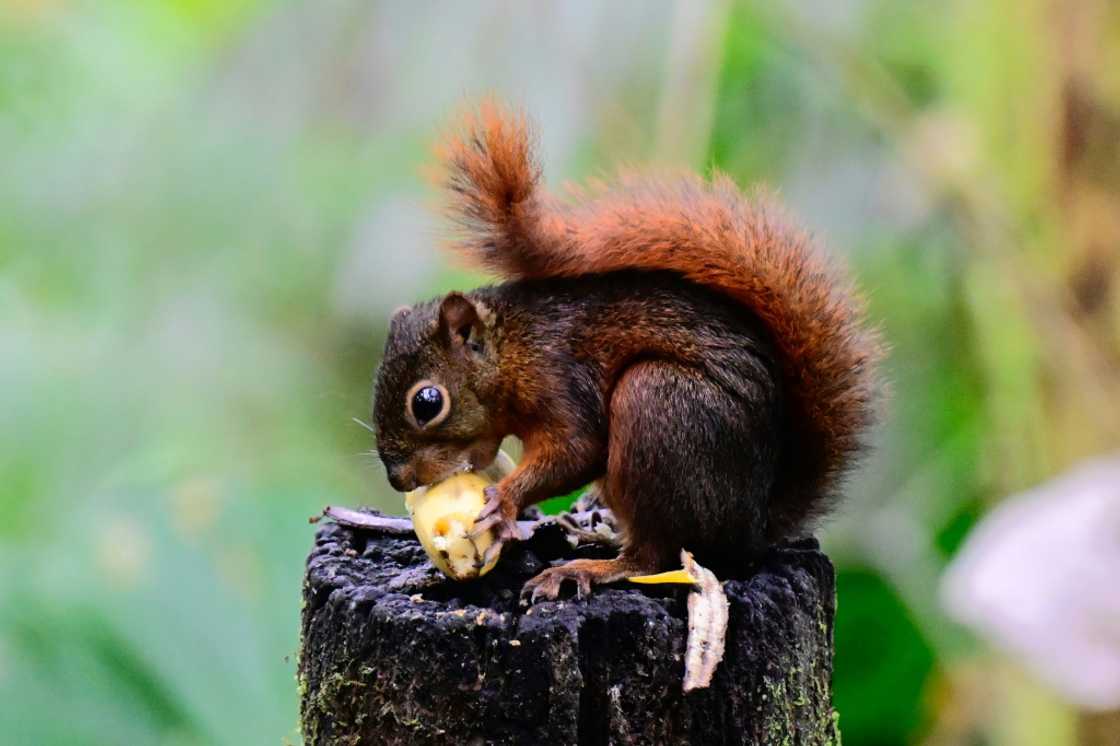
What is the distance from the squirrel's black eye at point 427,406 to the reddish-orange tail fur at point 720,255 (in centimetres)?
16

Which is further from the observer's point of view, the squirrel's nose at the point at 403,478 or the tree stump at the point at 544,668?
the squirrel's nose at the point at 403,478

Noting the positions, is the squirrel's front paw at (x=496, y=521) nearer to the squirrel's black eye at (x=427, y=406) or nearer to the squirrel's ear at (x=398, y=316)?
the squirrel's black eye at (x=427, y=406)

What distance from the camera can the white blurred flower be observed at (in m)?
2.08

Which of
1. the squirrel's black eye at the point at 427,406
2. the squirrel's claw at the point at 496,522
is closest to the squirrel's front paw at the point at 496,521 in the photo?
the squirrel's claw at the point at 496,522

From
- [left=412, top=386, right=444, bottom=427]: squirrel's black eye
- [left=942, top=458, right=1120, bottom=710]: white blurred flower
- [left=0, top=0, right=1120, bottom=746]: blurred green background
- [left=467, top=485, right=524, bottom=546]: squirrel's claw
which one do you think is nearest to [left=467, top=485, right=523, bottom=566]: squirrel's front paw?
[left=467, top=485, right=524, bottom=546]: squirrel's claw

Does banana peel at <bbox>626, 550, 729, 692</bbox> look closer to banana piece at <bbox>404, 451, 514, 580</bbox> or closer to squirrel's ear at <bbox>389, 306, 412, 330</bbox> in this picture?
banana piece at <bbox>404, 451, 514, 580</bbox>

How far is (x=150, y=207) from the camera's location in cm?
271

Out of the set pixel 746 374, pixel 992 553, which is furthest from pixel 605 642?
pixel 992 553

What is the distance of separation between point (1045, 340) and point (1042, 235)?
211mm

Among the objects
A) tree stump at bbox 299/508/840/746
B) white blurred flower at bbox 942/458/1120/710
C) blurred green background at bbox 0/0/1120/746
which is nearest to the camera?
tree stump at bbox 299/508/840/746

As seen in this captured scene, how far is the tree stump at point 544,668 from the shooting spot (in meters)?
1.10

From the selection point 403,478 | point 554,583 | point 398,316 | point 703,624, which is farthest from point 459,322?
point 703,624

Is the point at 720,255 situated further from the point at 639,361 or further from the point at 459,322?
the point at 459,322

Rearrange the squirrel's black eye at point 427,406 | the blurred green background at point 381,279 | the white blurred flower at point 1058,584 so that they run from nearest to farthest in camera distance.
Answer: the squirrel's black eye at point 427,406 < the blurred green background at point 381,279 < the white blurred flower at point 1058,584
